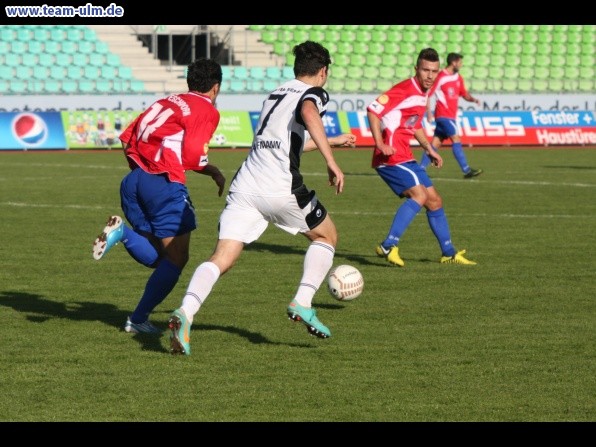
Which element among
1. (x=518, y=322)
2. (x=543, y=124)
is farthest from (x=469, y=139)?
(x=518, y=322)

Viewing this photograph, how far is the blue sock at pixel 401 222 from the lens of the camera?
40.3 feet

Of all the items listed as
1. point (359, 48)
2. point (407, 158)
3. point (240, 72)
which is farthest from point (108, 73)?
point (407, 158)

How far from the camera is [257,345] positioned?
26.2 feet

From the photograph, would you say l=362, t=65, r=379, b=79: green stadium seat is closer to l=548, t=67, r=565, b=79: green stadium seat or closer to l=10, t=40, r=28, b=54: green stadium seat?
l=548, t=67, r=565, b=79: green stadium seat

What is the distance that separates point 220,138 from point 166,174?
81.7 ft

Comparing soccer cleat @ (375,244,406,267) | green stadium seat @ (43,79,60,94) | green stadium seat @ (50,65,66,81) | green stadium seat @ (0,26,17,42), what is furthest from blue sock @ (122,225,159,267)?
green stadium seat @ (0,26,17,42)

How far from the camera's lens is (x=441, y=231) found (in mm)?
12375

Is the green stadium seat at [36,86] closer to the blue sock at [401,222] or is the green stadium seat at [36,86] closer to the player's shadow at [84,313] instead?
the blue sock at [401,222]

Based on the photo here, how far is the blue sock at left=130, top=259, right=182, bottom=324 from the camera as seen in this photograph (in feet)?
26.8

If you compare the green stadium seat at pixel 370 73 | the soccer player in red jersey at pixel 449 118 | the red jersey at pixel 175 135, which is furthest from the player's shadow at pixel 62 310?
the green stadium seat at pixel 370 73

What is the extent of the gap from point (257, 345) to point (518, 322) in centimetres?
212

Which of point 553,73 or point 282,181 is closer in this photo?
point 282,181

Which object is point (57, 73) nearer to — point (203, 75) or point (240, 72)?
point (240, 72)

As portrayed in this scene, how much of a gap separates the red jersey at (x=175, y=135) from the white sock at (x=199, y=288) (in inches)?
33.4
